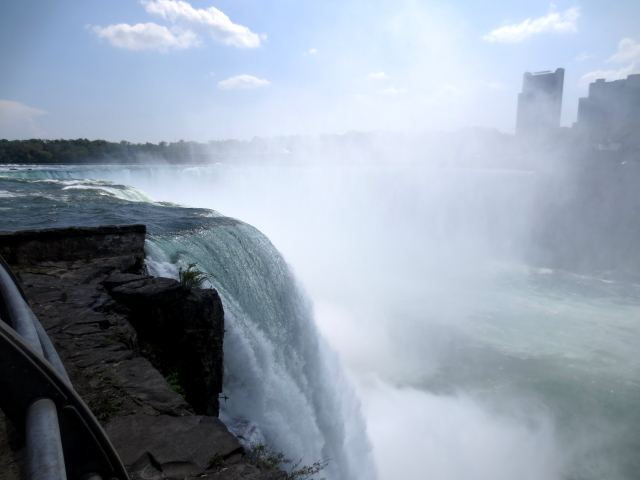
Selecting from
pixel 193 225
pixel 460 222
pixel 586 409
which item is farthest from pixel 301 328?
pixel 460 222

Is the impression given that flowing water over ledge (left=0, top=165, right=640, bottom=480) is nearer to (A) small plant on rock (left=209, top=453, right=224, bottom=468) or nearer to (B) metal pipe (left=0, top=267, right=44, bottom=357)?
(A) small plant on rock (left=209, top=453, right=224, bottom=468)

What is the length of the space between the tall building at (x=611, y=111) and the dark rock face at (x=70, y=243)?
123ft

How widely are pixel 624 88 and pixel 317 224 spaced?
33099 millimetres

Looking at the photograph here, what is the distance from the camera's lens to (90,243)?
5.14 metres

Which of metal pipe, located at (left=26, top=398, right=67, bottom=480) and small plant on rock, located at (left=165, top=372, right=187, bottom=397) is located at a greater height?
metal pipe, located at (left=26, top=398, right=67, bottom=480)

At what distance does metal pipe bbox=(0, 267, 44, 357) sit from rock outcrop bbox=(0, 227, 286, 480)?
646mm

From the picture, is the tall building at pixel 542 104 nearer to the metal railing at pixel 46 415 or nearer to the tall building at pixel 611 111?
the tall building at pixel 611 111

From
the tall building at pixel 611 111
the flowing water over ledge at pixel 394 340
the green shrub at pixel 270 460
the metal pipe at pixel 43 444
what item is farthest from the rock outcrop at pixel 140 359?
the tall building at pixel 611 111

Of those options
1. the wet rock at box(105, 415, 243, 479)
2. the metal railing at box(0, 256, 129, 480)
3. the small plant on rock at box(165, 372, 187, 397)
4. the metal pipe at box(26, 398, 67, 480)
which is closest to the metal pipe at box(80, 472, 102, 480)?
the metal railing at box(0, 256, 129, 480)

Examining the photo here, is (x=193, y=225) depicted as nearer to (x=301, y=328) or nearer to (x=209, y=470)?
(x=301, y=328)

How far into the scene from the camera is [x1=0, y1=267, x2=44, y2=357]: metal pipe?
3.44 ft

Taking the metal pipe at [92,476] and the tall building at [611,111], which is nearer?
the metal pipe at [92,476]

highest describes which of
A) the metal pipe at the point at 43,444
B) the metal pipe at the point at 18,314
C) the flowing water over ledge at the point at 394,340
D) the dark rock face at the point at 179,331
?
the metal pipe at the point at 18,314

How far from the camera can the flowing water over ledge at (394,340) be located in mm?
6016
